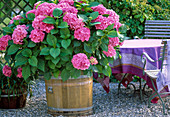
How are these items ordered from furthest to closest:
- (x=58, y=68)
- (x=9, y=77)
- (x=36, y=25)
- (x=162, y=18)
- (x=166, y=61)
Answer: (x=162, y=18), (x=9, y=77), (x=166, y=61), (x=58, y=68), (x=36, y=25)

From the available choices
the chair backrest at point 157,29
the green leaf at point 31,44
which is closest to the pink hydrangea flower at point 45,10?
the green leaf at point 31,44

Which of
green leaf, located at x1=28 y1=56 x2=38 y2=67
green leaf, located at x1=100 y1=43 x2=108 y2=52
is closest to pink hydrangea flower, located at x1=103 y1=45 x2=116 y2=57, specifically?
green leaf, located at x1=100 y1=43 x2=108 y2=52

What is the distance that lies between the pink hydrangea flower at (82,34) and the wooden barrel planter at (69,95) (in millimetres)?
425

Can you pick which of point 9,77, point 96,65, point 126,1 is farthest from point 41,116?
point 126,1

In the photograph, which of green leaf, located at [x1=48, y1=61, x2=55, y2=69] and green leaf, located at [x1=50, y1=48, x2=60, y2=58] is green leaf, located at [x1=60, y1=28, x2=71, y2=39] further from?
green leaf, located at [x1=48, y1=61, x2=55, y2=69]

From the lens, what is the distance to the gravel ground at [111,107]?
2934 millimetres

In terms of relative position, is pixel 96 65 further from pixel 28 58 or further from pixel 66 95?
pixel 28 58

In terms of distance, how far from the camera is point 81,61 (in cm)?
243

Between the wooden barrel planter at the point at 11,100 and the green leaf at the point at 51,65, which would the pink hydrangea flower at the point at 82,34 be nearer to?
the green leaf at the point at 51,65

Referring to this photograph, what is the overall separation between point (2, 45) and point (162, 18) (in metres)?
3.18

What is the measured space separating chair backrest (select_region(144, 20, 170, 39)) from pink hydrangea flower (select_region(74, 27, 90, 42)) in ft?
7.09

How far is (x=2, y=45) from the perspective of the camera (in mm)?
2709

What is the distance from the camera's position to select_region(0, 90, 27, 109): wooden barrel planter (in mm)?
3027

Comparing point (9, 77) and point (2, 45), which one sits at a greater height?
point (2, 45)
